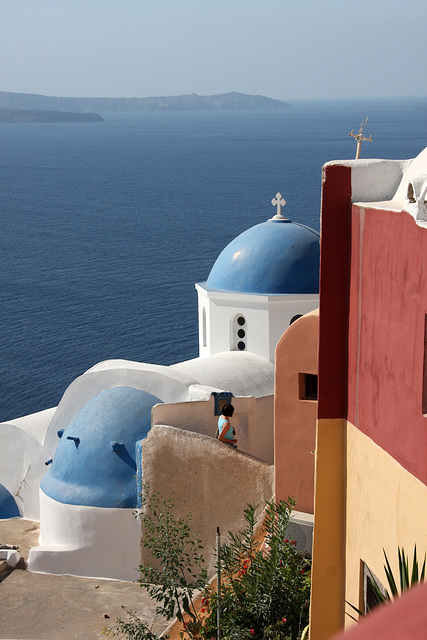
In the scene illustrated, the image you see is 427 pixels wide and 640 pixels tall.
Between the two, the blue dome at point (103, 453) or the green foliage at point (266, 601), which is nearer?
the green foliage at point (266, 601)

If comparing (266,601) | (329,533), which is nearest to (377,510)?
(329,533)

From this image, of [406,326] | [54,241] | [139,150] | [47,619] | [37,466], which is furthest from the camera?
[139,150]

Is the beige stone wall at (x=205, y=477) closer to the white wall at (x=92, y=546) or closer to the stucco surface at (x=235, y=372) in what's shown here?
the white wall at (x=92, y=546)

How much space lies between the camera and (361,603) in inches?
285

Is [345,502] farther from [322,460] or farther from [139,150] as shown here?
[139,150]

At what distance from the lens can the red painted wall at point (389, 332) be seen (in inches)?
236

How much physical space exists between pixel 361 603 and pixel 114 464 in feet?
27.8

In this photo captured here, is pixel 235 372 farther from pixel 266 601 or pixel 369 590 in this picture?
pixel 369 590

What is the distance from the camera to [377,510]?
22.2 feet

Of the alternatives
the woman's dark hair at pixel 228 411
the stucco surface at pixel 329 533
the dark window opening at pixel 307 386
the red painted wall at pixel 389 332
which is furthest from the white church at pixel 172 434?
the red painted wall at pixel 389 332

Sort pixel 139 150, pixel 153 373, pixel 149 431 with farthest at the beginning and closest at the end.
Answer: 1. pixel 139 150
2. pixel 153 373
3. pixel 149 431

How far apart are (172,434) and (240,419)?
6.30 feet

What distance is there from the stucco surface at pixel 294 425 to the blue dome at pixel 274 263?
20.5ft

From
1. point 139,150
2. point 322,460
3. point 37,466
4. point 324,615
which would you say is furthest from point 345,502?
point 139,150
